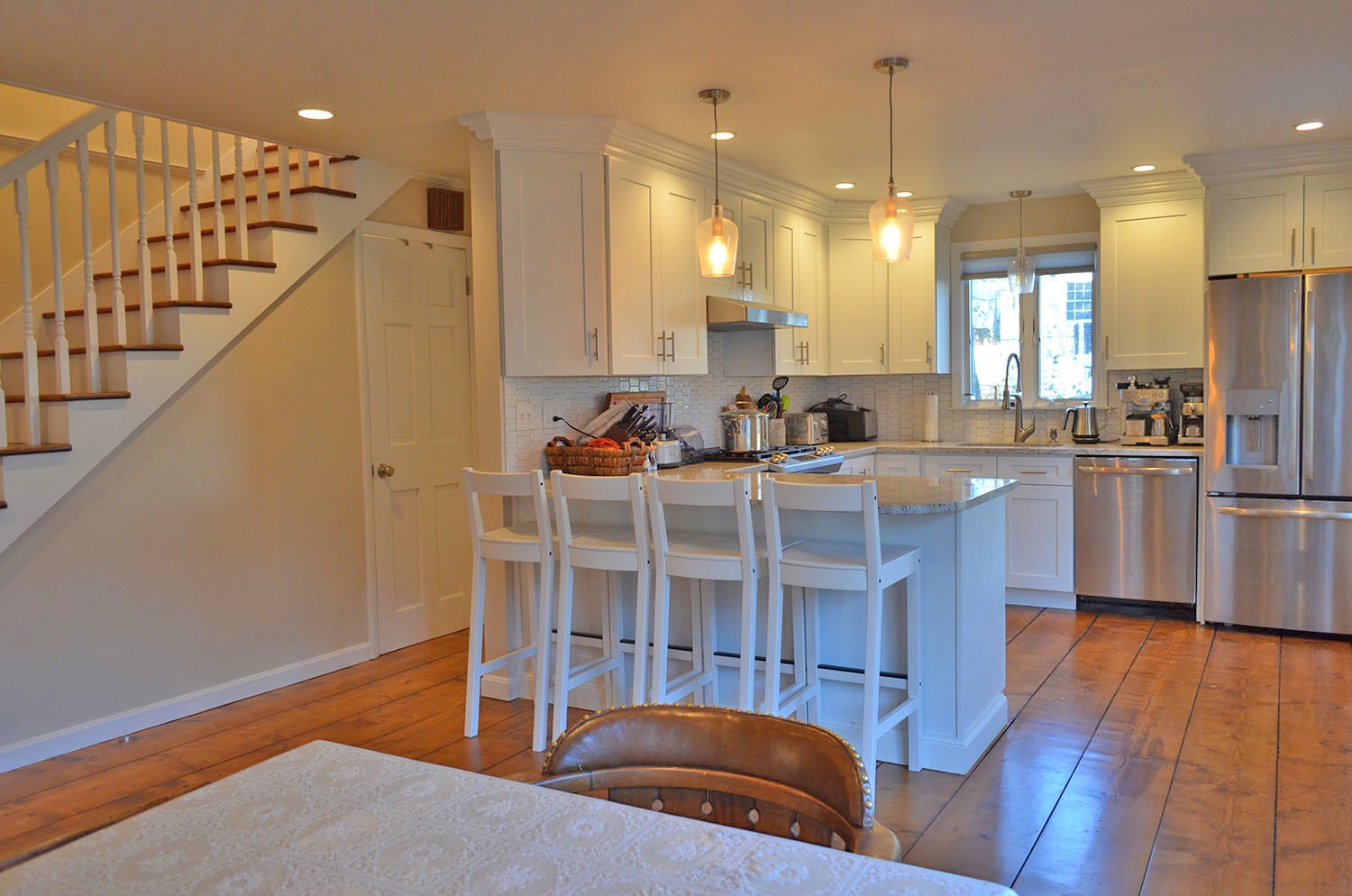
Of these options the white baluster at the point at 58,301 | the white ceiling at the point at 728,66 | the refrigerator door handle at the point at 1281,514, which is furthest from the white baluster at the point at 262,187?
the refrigerator door handle at the point at 1281,514

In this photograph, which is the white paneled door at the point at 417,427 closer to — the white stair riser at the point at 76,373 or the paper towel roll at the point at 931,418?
the white stair riser at the point at 76,373

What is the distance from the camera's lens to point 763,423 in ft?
18.1

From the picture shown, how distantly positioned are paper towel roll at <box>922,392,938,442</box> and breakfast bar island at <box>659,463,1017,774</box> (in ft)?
9.14

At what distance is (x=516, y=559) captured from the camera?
3625 millimetres

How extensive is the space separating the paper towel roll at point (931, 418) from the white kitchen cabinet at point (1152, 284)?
1.06m

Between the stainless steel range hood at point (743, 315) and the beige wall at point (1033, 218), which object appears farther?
the beige wall at point (1033, 218)

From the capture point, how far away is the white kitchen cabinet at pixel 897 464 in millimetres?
6145

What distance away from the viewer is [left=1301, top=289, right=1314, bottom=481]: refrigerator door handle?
4891mm

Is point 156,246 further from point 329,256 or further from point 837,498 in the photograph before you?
point 837,498

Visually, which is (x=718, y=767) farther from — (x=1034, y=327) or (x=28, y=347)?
(x=1034, y=327)

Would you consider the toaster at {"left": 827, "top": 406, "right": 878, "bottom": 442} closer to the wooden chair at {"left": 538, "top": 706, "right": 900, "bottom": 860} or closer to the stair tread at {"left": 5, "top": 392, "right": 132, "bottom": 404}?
the stair tread at {"left": 5, "top": 392, "right": 132, "bottom": 404}

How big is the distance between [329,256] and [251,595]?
5.25ft

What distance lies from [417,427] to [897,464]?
9.61 feet

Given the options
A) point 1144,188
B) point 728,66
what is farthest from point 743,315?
point 1144,188
